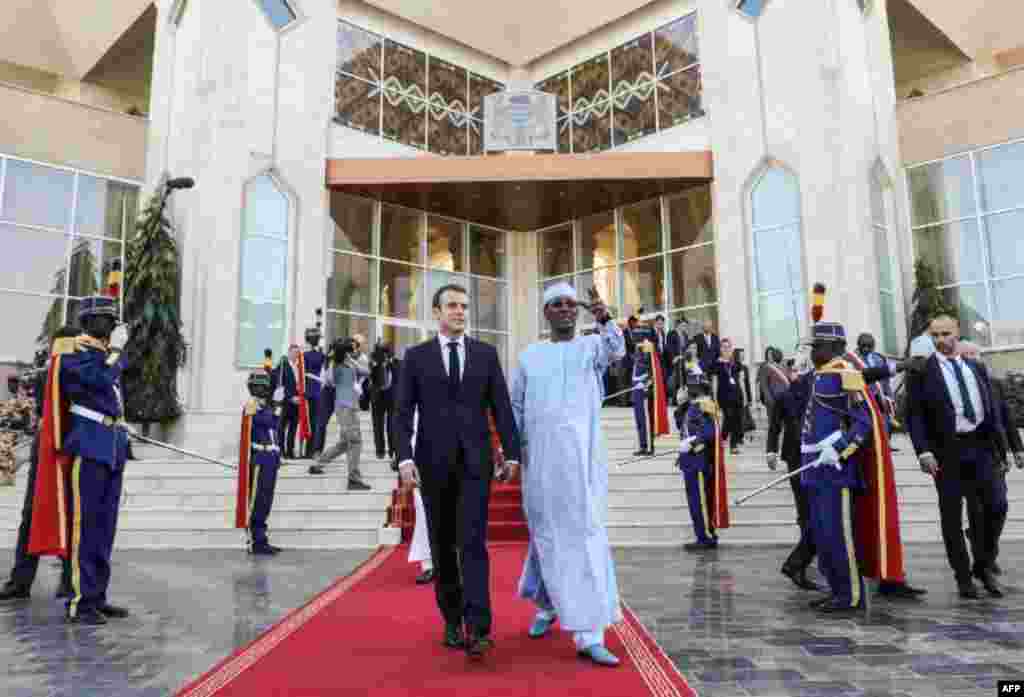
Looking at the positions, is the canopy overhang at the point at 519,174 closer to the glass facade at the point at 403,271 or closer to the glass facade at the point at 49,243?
the glass facade at the point at 403,271

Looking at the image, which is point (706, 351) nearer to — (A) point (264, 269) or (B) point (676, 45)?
(A) point (264, 269)

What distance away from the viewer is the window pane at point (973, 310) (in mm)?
16384

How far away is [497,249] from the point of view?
68.7ft

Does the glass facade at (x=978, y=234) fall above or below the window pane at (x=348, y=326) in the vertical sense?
above

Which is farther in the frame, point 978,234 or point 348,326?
point 348,326

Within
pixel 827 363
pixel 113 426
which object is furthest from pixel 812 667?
pixel 113 426

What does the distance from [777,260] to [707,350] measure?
4866 millimetres

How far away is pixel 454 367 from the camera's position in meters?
3.96

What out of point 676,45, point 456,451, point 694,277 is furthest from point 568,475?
point 676,45

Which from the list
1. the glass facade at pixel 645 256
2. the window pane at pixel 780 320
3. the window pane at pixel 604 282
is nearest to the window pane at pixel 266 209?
the glass facade at pixel 645 256

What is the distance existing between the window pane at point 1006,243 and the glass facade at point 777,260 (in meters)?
4.34

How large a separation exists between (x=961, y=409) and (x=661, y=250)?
44.4 ft

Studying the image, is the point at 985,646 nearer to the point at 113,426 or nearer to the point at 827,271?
the point at 113,426

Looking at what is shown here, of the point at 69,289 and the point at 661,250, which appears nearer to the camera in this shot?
the point at 69,289
